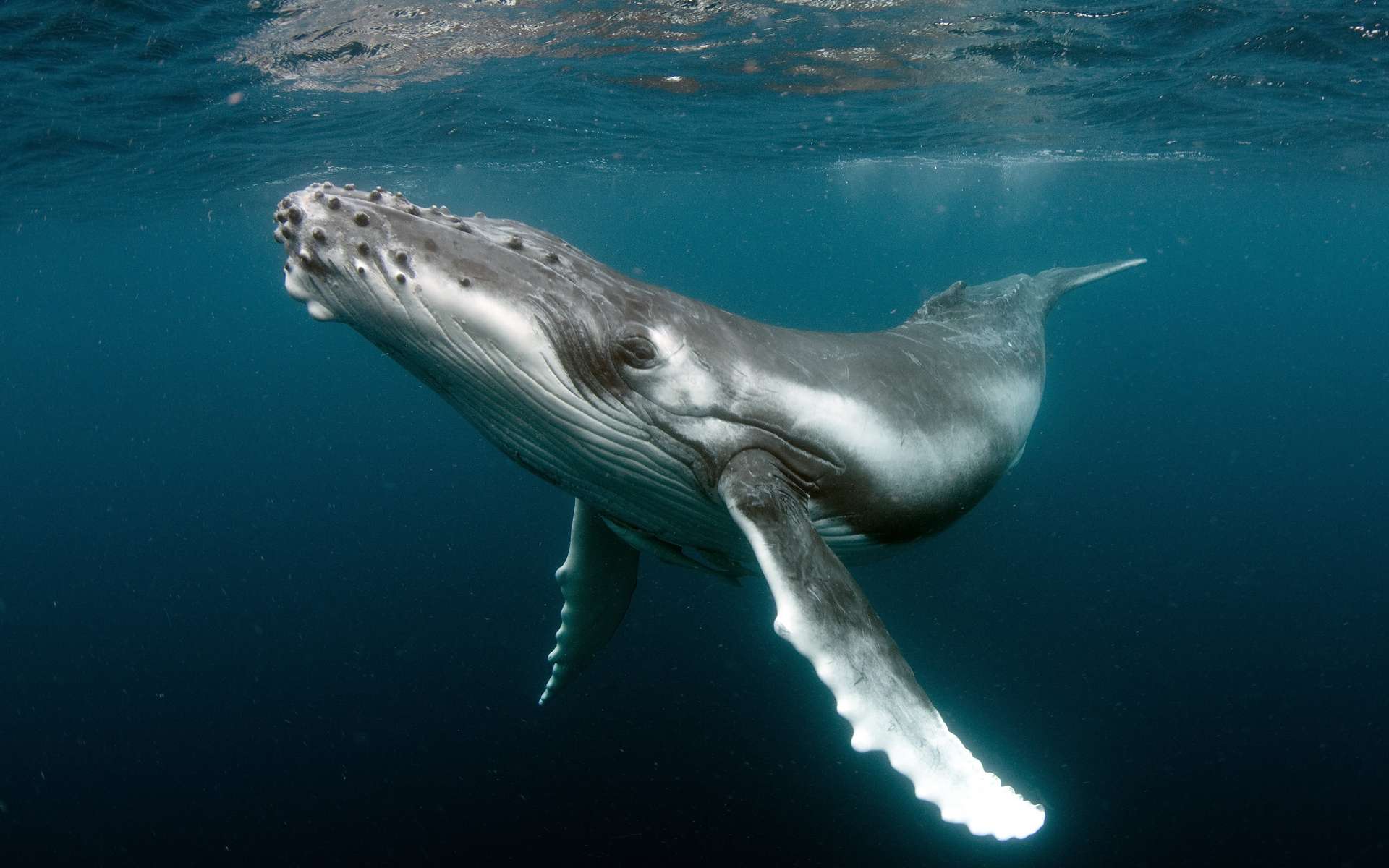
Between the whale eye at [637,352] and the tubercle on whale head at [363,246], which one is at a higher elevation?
the tubercle on whale head at [363,246]

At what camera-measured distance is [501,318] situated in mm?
3652

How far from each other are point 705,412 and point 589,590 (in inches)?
121

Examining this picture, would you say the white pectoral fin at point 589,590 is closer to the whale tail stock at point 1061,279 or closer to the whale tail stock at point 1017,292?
the whale tail stock at point 1017,292

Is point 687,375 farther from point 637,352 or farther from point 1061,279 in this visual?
point 1061,279

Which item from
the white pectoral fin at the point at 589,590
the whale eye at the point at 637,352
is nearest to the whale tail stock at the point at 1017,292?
the white pectoral fin at the point at 589,590

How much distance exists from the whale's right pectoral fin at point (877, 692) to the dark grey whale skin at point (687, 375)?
90cm

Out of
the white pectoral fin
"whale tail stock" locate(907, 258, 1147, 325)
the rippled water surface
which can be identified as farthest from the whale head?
the rippled water surface

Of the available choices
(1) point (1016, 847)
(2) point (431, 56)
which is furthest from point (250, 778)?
(2) point (431, 56)

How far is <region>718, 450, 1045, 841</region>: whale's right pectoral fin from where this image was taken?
3490 millimetres

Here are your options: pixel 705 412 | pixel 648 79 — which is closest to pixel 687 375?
pixel 705 412

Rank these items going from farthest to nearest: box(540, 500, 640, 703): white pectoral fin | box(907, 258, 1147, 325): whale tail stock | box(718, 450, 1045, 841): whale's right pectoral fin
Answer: box(907, 258, 1147, 325): whale tail stock → box(540, 500, 640, 703): white pectoral fin → box(718, 450, 1045, 841): whale's right pectoral fin

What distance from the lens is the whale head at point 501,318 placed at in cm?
344

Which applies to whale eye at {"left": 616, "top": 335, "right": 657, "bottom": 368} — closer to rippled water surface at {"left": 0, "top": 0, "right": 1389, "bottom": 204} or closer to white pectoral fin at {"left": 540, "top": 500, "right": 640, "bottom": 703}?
white pectoral fin at {"left": 540, "top": 500, "right": 640, "bottom": 703}

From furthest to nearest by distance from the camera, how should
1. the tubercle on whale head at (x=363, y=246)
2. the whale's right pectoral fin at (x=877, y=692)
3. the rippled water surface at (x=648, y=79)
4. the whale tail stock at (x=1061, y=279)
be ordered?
1. the rippled water surface at (x=648, y=79)
2. the whale tail stock at (x=1061, y=279)
3. the whale's right pectoral fin at (x=877, y=692)
4. the tubercle on whale head at (x=363, y=246)
